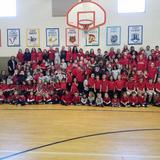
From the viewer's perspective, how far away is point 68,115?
8.86 meters

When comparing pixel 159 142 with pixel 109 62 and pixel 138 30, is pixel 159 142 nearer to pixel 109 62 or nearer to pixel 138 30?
pixel 109 62

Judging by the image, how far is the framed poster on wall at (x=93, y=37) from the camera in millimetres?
13250

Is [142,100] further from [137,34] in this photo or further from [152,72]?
[137,34]

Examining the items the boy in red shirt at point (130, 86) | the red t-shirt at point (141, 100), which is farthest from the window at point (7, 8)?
the red t-shirt at point (141, 100)

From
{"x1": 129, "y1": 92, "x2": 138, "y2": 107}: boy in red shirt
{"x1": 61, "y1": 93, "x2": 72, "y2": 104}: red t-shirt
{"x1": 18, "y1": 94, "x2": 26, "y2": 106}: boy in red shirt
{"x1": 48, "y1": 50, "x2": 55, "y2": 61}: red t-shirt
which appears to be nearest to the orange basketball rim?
{"x1": 48, "y1": 50, "x2": 55, "y2": 61}: red t-shirt

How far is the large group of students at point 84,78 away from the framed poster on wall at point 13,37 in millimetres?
1047

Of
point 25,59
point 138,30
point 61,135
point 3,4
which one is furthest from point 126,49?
point 61,135

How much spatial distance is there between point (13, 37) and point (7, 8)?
132cm

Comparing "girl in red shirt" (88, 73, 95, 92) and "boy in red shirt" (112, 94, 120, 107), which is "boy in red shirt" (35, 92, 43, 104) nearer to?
"girl in red shirt" (88, 73, 95, 92)

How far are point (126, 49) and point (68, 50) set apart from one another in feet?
7.99

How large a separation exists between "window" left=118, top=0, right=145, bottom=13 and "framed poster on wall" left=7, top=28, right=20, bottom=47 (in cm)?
464

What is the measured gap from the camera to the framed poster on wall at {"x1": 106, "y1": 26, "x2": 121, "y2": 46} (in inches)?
517

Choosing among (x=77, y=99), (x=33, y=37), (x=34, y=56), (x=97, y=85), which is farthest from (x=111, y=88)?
(x=33, y=37)

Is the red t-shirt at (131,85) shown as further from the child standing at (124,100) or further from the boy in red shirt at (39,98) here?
the boy in red shirt at (39,98)
